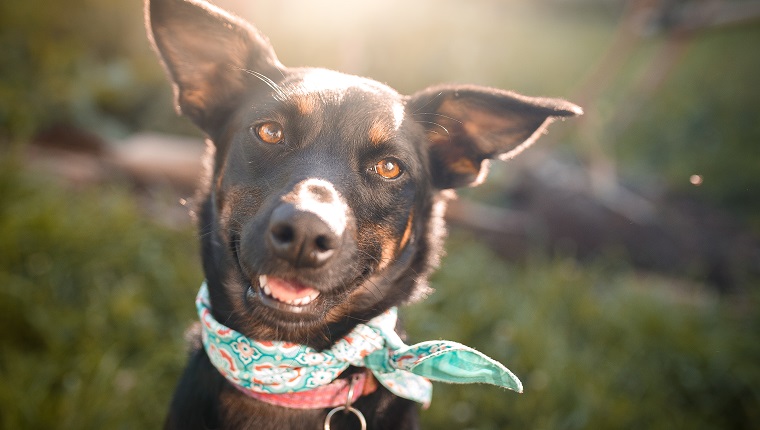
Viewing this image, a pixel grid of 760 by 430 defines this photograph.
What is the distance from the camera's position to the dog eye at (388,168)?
85.8 inches

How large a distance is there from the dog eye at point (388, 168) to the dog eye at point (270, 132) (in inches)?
15.1

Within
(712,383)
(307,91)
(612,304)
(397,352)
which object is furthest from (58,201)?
(712,383)

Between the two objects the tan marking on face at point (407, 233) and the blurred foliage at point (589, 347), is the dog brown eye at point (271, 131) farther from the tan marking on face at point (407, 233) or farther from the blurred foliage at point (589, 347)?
the blurred foliage at point (589, 347)

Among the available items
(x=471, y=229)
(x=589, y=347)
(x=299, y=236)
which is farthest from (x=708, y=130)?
(x=299, y=236)

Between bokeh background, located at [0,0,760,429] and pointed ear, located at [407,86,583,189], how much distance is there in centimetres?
115

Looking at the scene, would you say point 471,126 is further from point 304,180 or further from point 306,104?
point 304,180

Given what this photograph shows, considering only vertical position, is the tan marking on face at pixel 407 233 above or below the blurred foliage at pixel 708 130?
above

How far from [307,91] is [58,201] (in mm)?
3379

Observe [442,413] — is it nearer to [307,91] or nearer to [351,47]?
[307,91]

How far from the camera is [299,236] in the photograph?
1.64 m

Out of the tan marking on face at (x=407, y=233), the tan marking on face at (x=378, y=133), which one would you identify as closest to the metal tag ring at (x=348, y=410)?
the tan marking on face at (x=407, y=233)

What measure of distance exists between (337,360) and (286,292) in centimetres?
33

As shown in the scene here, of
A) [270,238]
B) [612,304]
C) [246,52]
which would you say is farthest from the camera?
[612,304]

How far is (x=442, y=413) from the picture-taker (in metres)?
3.55
